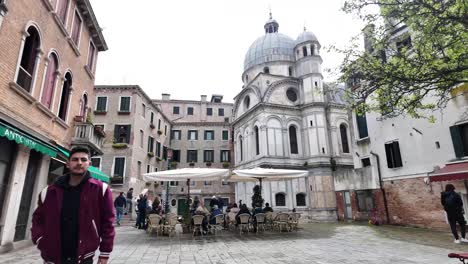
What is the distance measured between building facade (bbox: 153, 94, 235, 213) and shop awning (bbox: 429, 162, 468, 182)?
2452 centimetres

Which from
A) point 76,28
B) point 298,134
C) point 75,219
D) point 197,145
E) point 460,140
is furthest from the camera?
point 197,145

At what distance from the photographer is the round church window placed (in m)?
28.1

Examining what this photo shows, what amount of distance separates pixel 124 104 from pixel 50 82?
50.8 feet

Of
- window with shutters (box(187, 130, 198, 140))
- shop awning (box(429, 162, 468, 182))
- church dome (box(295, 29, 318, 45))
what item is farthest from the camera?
window with shutters (box(187, 130, 198, 140))

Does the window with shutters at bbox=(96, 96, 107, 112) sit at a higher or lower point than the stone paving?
higher

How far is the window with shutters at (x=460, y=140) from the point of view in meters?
11.4

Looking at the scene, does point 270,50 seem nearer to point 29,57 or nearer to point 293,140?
point 293,140

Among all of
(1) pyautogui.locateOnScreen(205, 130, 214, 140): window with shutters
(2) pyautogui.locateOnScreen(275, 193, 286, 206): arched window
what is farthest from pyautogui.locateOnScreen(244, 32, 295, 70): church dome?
(2) pyautogui.locateOnScreen(275, 193, 286, 206): arched window

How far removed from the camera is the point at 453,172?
34.9 feet

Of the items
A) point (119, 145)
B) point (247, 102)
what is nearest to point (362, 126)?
point (247, 102)

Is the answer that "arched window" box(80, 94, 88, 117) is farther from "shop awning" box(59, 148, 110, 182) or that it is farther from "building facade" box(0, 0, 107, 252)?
"shop awning" box(59, 148, 110, 182)

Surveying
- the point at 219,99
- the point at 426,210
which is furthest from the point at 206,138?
the point at 426,210

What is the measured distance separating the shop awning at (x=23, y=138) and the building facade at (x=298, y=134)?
1852 cm

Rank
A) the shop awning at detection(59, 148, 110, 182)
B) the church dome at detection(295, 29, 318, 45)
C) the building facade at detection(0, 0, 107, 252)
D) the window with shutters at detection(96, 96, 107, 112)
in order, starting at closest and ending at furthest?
the building facade at detection(0, 0, 107, 252) < the shop awning at detection(59, 148, 110, 182) < the window with shutters at detection(96, 96, 107, 112) < the church dome at detection(295, 29, 318, 45)
